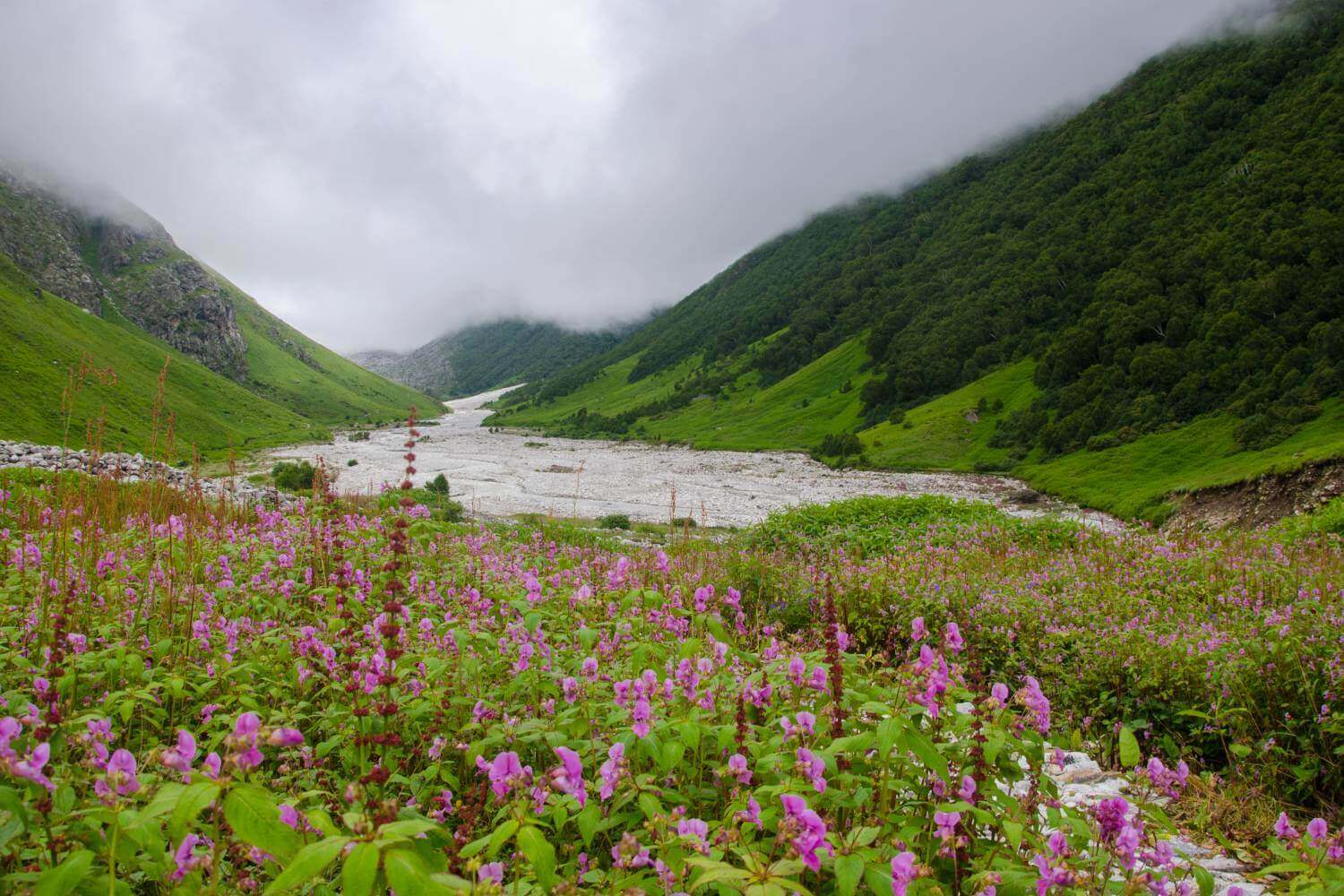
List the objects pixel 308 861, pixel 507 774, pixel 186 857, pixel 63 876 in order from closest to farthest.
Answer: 1. pixel 308 861
2. pixel 63 876
3. pixel 186 857
4. pixel 507 774

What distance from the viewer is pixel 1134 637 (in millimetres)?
7633

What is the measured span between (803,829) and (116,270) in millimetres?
242537

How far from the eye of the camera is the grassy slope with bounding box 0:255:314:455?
6725 centimetres

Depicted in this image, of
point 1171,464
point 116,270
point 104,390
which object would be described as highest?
point 116,270

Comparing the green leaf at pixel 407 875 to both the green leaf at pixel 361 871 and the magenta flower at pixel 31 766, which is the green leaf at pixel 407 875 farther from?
the magenta flower at pixel 31 766

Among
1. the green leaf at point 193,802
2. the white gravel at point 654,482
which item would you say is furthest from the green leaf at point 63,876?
the white gravel at point 654,482

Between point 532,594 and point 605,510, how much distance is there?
1261 inches

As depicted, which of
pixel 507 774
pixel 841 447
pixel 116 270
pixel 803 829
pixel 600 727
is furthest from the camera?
pixel 116 270

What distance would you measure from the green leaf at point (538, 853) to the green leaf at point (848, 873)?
949 millimetres

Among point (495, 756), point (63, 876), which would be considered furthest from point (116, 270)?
point (63, 876)

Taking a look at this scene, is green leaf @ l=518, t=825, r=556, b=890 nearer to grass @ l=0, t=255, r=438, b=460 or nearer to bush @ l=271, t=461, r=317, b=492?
bush @ l=271, t=461, r=317, b=492

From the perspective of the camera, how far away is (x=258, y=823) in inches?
74.8

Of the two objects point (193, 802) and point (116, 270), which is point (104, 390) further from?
point (116, 270)

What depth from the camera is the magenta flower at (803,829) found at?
2203 millimetres
